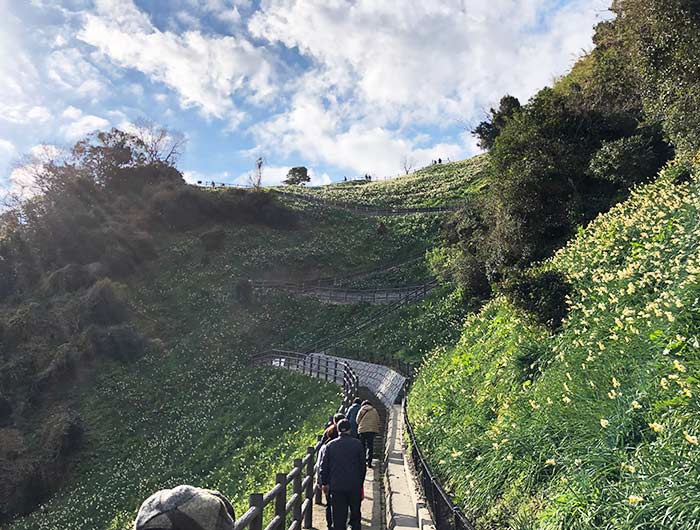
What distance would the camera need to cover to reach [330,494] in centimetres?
663

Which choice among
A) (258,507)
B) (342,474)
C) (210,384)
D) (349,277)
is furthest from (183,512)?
(349,277)

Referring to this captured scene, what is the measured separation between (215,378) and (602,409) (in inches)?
959

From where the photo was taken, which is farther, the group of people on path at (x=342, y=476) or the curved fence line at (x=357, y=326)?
the curved fence line at (x=357, y=326)

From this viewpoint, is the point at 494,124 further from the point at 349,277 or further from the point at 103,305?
the point at 103,305

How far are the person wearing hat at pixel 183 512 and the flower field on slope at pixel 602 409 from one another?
2.92 meters

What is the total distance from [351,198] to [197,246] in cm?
2727

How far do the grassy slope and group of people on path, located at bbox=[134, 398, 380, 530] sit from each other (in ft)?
11.8

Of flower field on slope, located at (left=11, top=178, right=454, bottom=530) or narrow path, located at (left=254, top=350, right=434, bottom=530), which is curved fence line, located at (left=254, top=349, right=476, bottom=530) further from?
flower field on slope, located at (left=11, top=178, right=454, bottom=530)

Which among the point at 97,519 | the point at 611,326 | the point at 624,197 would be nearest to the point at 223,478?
the point at 97,519

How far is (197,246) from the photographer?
46125mm

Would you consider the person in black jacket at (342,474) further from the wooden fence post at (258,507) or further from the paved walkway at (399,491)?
the wooden fence post at (258,507)

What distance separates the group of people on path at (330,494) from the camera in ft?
7.79

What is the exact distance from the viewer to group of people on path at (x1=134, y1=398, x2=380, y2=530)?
2373 mm

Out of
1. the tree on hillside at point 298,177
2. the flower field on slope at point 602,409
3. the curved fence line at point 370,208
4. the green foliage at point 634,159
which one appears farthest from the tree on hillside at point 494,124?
the tree on hillside at point 298,177
